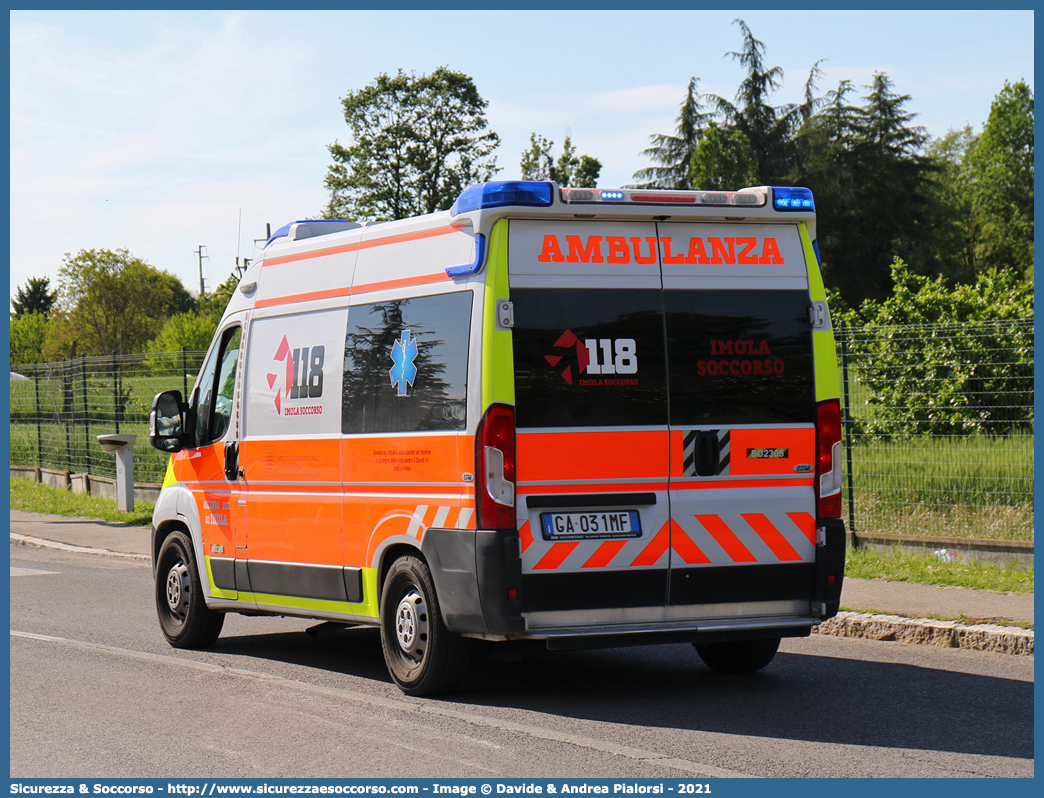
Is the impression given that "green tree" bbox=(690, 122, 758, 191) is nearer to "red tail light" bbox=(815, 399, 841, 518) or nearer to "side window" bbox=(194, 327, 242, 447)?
"side window" bbox=(194, 327, 242, 447)

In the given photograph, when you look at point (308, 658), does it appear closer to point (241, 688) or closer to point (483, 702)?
point (241, 688)

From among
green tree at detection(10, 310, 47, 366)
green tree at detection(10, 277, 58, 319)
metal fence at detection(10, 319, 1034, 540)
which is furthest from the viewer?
green tree at detection(10, 277, 58, 319)

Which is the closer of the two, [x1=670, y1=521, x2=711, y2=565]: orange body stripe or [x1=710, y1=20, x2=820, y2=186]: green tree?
[x1=670, y1=521, x2=711, y2=565]: orange body stripe

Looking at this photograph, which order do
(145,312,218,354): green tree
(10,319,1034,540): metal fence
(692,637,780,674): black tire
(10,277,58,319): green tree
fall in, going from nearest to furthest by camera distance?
(692,637,780,674): black tire < (10,319,1034,540): metal fence < (145,312,218,354): green tree < (10,277,58,319): green tree

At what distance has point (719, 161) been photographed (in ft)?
170

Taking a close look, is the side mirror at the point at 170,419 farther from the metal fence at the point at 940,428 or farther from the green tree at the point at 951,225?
the green tree at the point at 951,225

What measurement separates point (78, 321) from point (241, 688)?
2695 inches

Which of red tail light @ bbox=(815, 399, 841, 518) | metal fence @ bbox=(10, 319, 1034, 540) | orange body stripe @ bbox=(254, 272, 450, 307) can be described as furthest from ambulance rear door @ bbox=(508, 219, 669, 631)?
metal fence @ bbox=(10, 319, 1034, 540)

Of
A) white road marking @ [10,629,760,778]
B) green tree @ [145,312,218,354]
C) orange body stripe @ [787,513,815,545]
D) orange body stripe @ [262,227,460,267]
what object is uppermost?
green tree @ [145,312,218,354]

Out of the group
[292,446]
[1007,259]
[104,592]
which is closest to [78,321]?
[1007,259]

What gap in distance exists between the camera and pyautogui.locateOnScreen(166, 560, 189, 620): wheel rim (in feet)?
29.7

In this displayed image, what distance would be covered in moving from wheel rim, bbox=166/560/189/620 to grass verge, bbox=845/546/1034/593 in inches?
218

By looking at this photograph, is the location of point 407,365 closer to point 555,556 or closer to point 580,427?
point 580,427

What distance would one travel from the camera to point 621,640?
6.67 metres
